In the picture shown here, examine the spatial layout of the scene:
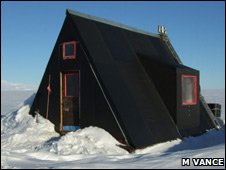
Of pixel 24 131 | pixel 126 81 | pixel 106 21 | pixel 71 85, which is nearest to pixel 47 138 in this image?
pixel 24 131

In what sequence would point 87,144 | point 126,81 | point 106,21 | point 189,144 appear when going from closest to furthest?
point 87,144 < point 189,144 < point 126,81 < point 106,21

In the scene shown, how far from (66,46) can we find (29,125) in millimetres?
3291

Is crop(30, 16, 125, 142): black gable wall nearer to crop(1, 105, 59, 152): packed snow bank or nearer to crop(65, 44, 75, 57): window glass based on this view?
crop(65, 44, 75, 57): window glass

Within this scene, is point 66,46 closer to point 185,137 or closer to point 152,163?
point 185,137

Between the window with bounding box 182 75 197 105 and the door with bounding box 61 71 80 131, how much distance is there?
13.3ft

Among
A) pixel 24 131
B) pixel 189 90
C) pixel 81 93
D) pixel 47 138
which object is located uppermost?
pixel 189 90

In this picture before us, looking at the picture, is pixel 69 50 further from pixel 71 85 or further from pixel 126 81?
pixel 126 81

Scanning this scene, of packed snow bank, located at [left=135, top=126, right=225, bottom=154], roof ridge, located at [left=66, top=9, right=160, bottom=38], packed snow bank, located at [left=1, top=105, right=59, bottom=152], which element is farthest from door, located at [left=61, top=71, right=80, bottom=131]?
packed snow bank, located at [left=135, top=126, right=225, bottom=154]

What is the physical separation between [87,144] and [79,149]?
1.15 ft

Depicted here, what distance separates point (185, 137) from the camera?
13.3 m

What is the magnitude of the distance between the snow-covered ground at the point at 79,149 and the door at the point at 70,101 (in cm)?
62

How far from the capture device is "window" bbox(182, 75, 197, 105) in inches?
539

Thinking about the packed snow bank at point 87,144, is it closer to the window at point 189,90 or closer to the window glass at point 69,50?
the window glass at point 69,50

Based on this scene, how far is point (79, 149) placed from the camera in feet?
35.0
